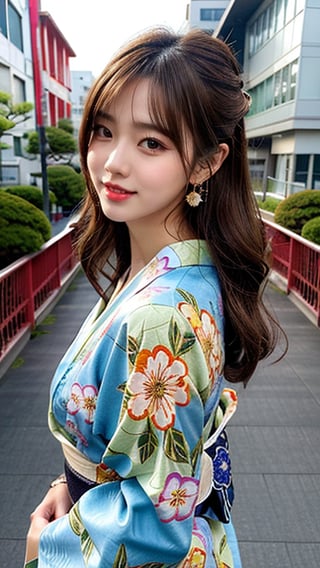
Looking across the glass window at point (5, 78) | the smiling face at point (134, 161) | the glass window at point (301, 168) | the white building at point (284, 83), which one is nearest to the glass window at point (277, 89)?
Answer: the white building at point (284, 83)

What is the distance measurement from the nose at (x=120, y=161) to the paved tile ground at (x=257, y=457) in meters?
1.76

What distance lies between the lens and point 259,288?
A: 3.26ft

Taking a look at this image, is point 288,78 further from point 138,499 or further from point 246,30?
point 138,499

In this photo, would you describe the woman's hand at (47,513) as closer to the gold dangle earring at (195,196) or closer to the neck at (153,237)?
the neck at (153,237)

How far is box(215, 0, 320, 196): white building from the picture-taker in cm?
1402

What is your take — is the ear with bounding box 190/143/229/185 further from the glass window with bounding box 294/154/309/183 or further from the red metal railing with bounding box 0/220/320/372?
the glass window with bounding box 294/154/309/183

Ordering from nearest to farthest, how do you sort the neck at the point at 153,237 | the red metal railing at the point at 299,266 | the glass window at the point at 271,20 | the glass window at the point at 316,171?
the neck at the point at 153,237 → the red metal railing at the point at 299,266 → the glass window at the point at 316,171 → the glass window at the point at 271,20

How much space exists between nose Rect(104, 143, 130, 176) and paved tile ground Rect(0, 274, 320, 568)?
1.76 meters

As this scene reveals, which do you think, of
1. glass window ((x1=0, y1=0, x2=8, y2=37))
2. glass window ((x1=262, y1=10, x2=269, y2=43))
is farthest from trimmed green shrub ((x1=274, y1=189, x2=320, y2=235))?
glass window ((x1=262, y1=10, x2=269, y2=43))

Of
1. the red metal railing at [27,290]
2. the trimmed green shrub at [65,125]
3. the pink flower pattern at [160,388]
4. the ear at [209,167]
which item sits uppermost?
the trimmed green shrub at [65,125]

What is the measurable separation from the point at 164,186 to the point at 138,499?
487 millimetres

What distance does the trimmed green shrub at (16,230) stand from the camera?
15.7 feet

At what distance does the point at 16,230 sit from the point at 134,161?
423cm

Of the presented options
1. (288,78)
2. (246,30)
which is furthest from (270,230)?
(246,30)
